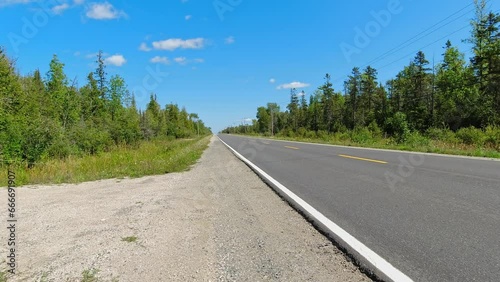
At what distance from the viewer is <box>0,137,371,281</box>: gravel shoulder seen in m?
3.14

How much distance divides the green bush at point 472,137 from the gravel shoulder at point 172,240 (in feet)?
60.6

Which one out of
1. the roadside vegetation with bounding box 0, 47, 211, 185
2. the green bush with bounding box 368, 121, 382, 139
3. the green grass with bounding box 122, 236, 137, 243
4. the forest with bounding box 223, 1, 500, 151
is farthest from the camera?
the green bush with bounding box 368, 121, 382, 139

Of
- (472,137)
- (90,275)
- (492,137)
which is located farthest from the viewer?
(472,137)

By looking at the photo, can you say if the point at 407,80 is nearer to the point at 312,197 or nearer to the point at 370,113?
the point at 370,113

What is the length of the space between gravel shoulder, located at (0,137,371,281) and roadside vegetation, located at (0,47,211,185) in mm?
5023

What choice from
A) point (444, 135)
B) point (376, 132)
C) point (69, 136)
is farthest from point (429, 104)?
point (69, 136)

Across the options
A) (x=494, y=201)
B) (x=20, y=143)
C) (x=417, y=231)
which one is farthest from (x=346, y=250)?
(x=20, y=143)

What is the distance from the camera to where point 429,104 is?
56375 mm

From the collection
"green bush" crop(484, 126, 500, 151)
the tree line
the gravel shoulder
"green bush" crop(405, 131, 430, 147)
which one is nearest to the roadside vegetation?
the tree line

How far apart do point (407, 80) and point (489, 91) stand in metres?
26.8

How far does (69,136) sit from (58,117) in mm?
13443

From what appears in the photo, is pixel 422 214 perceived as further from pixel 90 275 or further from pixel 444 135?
pixel 444 135

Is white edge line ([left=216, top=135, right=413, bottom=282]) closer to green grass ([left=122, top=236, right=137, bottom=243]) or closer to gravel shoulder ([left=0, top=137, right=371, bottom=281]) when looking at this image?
gravel shoulder ([left=0, top=137, right=371, bottom=281])

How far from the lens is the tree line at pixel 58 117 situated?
17062 mm
